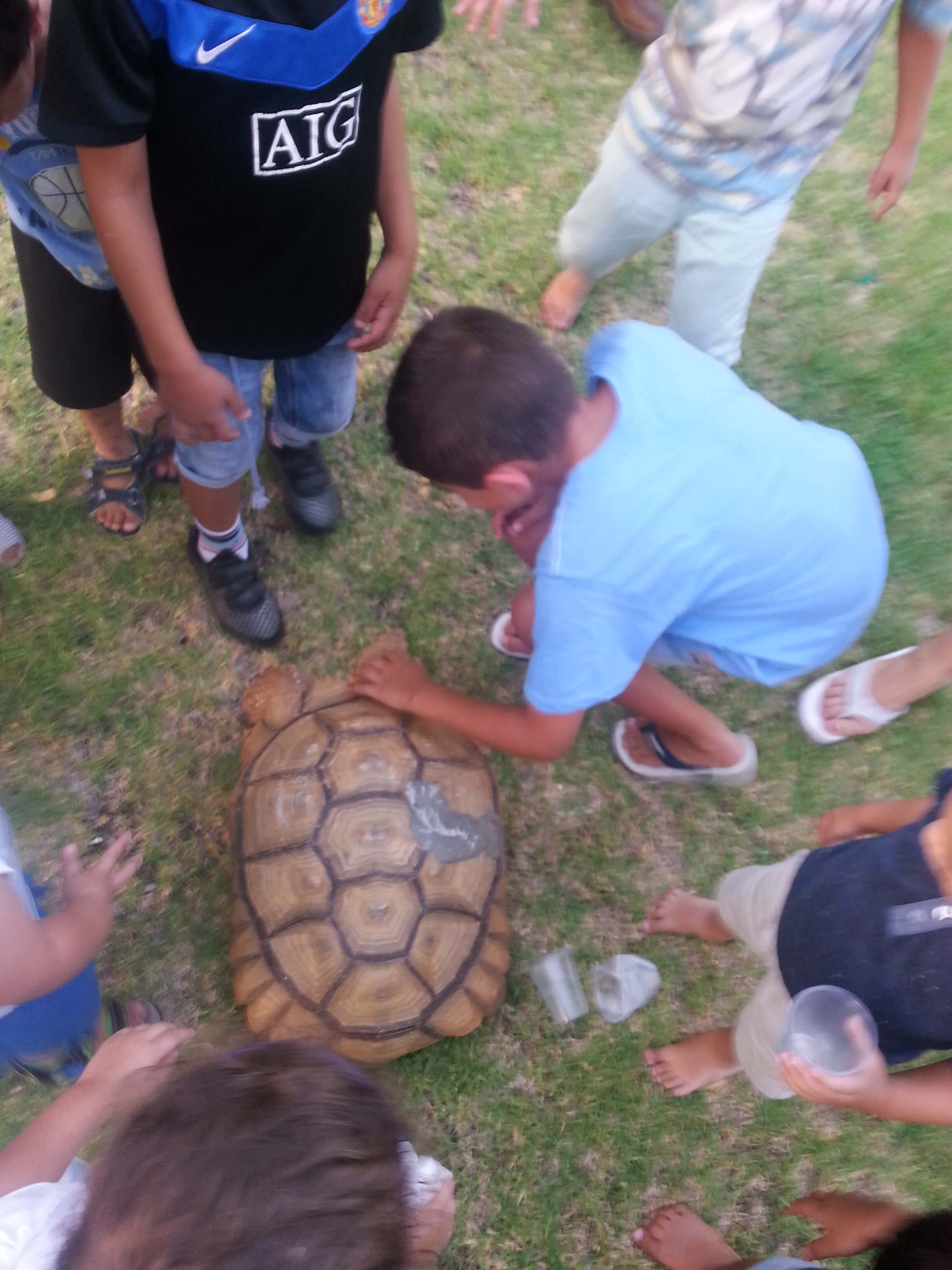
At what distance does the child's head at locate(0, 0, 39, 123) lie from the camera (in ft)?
3.41

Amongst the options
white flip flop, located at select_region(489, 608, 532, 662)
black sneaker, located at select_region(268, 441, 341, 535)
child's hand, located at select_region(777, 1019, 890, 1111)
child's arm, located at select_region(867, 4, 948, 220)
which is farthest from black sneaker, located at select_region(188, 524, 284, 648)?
child's arm, located at select_region(867, 4, 948, 220)

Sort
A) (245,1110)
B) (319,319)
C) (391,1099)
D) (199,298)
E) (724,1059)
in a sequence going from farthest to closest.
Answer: (724,1059) < (319,319) < (199,298) < (391,1099) < (245,1110)

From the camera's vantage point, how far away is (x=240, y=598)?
214cm

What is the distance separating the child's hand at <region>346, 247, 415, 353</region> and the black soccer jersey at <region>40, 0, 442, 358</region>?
0.22 feet

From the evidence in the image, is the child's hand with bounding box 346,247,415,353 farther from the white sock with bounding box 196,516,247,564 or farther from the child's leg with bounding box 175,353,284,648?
the white sock with bounding box 196,516,247,564

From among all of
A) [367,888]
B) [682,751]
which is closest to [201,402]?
[367,888]

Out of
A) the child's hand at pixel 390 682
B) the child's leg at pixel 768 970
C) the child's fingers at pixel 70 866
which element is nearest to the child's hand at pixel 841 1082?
the child's leg at pixel 768 970

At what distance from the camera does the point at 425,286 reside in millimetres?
2633

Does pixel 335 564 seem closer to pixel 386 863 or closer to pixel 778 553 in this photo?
pixel 386 863

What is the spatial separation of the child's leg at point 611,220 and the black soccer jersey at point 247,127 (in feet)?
2.83

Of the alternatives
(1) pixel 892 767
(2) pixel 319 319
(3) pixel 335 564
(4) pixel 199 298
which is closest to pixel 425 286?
(3) pixel 335 564

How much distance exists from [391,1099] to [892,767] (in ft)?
6.04

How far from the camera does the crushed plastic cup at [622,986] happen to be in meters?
2.06

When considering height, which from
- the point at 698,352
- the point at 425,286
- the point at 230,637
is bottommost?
the point at 230,637
